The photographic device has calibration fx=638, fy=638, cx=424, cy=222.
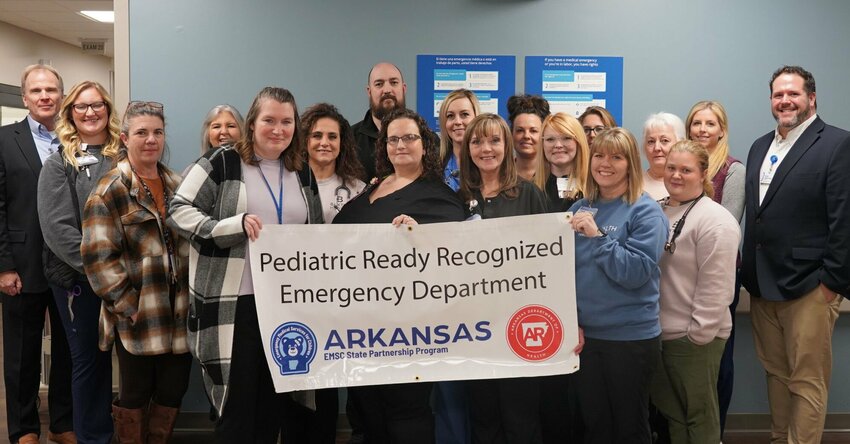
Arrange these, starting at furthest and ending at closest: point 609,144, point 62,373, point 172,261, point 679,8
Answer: point 679,8 → point 62,373 → point 172,261 → point 609,144

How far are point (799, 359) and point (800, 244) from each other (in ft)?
1.84

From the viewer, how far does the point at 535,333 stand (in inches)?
101

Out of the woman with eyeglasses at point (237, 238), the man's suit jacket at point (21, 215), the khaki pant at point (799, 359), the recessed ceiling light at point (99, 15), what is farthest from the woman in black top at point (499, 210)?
the recessed ceiling light at point (99, 15)

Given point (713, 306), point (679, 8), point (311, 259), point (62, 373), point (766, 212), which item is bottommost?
point (62, 373)

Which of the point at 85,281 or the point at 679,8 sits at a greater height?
the point at 679,8

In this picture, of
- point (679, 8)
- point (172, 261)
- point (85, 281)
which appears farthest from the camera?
point (679, 8)

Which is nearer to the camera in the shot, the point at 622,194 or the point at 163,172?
the point at 622,194

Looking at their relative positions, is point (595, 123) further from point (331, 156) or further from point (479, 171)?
point (331, 156)

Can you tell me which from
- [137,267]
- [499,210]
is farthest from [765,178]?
[137,267]

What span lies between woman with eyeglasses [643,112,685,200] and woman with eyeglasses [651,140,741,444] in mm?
420

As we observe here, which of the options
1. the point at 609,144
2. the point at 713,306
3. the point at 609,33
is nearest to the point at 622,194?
the point at 609,144

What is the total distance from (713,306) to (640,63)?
5.38ft

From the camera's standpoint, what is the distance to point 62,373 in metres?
3.34

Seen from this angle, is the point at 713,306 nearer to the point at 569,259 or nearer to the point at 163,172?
the point at 569,259
